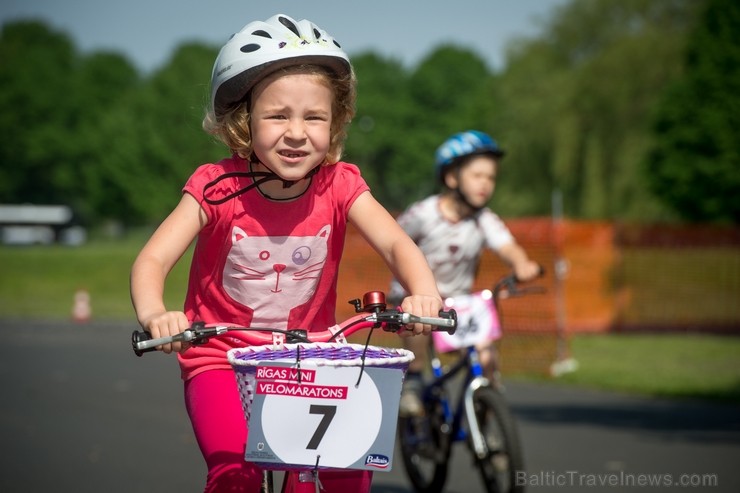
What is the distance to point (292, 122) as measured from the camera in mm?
3875

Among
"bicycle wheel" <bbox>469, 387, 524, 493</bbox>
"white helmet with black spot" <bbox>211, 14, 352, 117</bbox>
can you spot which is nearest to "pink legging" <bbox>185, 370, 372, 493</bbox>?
"white helmet with black spot" <bbox>211, 14, 352, 117</bbox>

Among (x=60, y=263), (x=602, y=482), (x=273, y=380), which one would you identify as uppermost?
(x=60, y=263)

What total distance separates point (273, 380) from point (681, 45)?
35863 millimetres

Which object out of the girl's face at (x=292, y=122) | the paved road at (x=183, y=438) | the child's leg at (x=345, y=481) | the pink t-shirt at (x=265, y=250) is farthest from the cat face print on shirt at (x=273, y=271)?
the paved road at (x=183, y=438)

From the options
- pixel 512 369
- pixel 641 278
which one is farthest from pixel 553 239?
pixel 641 278

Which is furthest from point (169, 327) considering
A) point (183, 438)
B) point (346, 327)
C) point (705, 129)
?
point (705, 129)

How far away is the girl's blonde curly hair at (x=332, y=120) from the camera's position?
399cm

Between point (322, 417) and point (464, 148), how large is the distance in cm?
477

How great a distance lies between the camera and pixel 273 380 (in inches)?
127

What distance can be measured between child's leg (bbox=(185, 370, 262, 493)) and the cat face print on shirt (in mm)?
299

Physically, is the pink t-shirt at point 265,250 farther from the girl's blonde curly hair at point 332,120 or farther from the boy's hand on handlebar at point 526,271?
the boy's hand on handlebar at point 526,271

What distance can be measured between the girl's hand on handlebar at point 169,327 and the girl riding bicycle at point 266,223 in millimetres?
227

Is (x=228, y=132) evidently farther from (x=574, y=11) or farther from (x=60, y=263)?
(x=60, y=263)

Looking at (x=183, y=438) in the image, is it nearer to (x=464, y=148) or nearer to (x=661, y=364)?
(x=464, y=148)
